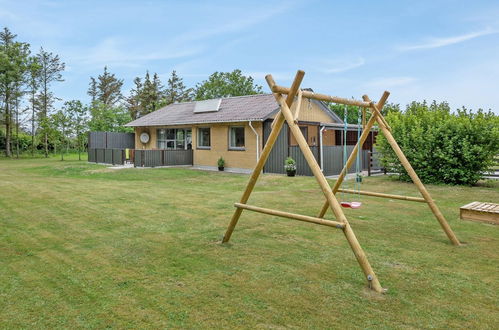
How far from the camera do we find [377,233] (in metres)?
6.12

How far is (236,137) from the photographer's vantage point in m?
19.1

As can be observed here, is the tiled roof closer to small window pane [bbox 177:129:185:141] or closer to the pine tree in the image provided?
small window pane [bbox 177:129:185:141]

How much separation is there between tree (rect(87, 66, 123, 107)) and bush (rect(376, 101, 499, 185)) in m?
55.8

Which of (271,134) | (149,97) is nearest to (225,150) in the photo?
(271,134)

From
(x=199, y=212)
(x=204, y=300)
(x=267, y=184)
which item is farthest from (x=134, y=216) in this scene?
(x=267, y=184)

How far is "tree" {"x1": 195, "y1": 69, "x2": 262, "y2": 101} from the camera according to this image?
48.6m

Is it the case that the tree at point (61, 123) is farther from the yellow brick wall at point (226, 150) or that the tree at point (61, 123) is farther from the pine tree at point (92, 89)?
the pine tree at point (92, 89)

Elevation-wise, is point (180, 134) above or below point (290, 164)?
above

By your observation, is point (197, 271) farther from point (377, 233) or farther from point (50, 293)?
point (377, 233)

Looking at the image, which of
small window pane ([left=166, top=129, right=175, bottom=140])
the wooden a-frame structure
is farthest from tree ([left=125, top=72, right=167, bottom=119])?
the wooden a-frame structure

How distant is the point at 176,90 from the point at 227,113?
131 feet

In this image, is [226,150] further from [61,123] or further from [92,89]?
[92,89]

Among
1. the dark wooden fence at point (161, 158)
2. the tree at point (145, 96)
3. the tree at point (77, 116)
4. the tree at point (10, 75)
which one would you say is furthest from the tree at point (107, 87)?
the dark wooden fence at point (161, 158)

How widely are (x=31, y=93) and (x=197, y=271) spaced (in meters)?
43.4
